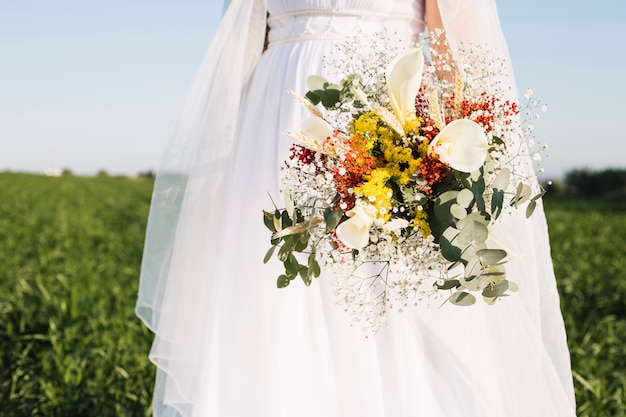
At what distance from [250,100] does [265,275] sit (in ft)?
2.06

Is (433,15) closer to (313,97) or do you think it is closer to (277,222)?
(313,97)

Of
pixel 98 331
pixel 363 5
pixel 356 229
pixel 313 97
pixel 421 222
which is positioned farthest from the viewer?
pixel 98 331

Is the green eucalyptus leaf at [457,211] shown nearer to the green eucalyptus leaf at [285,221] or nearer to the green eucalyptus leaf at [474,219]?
the green eucalyptus leaf at [474,219]

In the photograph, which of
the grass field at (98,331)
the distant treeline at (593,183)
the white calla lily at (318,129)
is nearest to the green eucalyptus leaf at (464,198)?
the white calla lily at (318,129)

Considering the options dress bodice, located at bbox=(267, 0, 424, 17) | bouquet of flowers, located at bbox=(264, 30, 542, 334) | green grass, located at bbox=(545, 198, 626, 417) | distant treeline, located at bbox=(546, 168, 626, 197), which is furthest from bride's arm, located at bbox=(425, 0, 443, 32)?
distant treeline, located at bbox=(546, 168, 626, 197)

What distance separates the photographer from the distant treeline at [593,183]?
4197 centimetres

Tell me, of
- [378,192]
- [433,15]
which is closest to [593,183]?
[433,15]

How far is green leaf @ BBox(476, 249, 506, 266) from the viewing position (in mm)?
1453

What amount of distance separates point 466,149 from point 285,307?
88 cm

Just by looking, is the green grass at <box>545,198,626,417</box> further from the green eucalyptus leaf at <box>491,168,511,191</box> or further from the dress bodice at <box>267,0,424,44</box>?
the green eucalyptus leaf at <box>491,168,511,191</box>

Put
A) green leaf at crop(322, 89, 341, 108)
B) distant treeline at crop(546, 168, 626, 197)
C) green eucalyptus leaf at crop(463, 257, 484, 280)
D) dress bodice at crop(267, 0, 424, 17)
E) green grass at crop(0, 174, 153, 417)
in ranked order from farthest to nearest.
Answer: distant treeline at crop(546, 168, 626, 197) < green grass at crop(0, 174, 153, 417) < dress bodice at crop(267, 0, 424, 17) < green leaf at crop(322, 89, 341, 108) < green eucalyptus leaf at crop(463, 257, 484, 280)

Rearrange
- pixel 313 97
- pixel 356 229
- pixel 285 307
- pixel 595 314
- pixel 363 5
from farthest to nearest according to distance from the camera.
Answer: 1. pixel 595 314
2. pixel 363 5
3. pixel 285 307
4. pixel 313 97
5. pixel 356 229

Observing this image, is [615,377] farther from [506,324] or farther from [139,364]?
[139,364]

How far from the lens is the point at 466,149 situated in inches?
55.1
